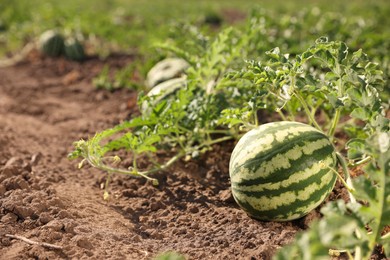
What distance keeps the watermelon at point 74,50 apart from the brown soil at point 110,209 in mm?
2516

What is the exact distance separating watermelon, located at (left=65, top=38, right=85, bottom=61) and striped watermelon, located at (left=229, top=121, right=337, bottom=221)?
5074 mm

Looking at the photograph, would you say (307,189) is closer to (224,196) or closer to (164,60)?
(224,196)

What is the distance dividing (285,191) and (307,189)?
0.12 m

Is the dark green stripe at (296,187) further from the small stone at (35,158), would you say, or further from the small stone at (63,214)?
the small stone at (35,158)

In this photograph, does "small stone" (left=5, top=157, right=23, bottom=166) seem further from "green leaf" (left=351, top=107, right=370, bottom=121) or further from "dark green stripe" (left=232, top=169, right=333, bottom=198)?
"green leaf" (left=351, top=107, right=370, bottom=121)

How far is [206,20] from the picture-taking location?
38.2ft

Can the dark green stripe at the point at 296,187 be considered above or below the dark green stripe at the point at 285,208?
above

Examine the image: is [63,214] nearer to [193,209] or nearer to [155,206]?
[155,206]

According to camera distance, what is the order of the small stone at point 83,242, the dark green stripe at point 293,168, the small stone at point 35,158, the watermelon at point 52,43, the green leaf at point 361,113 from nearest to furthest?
the green leaf at point 361,113
the small stone at point 83,242
the dark green stripe at point 293,168
the small stone at point 35,158
the watermelon at point 52,43

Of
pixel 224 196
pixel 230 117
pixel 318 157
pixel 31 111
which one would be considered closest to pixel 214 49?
pixel 230 117

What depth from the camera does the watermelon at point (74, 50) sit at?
7566mm

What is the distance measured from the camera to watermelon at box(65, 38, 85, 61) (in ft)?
24.8

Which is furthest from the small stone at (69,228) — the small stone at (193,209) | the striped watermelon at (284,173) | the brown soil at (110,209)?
the striped watermelon at (284,173)

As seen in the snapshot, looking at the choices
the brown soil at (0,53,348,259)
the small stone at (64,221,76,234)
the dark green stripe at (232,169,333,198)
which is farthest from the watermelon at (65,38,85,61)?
the dark green stripe at (232,169,333,198)
